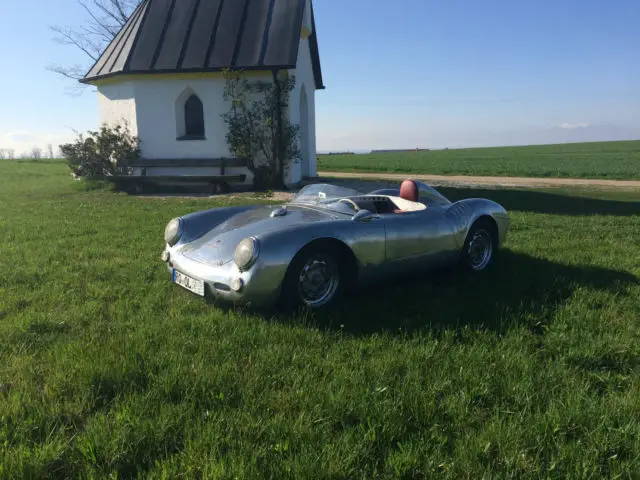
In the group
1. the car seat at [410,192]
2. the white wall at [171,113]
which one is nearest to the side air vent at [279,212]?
the car seat at [410,192]

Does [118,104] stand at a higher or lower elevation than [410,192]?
higher

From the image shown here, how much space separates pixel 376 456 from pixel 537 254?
459cm

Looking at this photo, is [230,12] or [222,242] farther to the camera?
[230,12]

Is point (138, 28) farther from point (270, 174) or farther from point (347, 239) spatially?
point (347, 239)

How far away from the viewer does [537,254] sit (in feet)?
19.3

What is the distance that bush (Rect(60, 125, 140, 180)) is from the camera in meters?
15.6

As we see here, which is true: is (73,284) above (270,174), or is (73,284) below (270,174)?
below

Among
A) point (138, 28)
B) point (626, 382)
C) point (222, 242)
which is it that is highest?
point (138, 28)

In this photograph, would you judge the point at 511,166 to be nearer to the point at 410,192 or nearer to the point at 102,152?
the point at 102,152

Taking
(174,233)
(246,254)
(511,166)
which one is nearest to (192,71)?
(174,233)

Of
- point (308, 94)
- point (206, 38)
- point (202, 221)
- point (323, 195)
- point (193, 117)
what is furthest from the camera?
point (308, 94)

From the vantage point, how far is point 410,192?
194 inches

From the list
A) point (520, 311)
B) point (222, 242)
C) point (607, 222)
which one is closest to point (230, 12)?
point (607, 222)

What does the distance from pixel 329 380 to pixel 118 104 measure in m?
16.2
